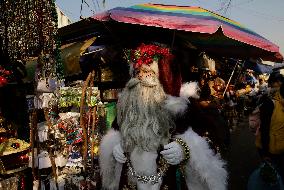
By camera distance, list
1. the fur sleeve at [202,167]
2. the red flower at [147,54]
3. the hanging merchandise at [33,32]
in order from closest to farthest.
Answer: the fur sleeve at [202,167], the red flower at [147,54], the hanging merchandise at [33,32]

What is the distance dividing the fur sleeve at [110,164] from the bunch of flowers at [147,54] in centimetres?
84

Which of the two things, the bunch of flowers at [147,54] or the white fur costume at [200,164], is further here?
the bunch of flowers at [147,54]

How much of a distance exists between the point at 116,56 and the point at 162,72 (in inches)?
77.4

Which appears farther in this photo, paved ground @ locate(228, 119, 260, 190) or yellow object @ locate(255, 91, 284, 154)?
paved ground @ locate(228, 119, 260, 190)

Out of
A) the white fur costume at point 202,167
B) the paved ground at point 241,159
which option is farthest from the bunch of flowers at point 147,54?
the paved ground at point 241,159

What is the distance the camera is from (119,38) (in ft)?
15.4

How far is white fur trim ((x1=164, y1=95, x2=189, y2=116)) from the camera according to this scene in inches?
135

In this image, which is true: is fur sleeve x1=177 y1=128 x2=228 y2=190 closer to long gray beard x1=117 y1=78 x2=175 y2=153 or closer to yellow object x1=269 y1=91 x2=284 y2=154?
long gray beard x1=117 y1=78 x2=175 y2=153

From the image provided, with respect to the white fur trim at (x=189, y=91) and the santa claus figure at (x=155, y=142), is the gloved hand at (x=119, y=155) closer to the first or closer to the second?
the santa claus figure at (x=155, y=142)

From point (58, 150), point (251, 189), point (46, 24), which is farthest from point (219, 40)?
point (58, 150)

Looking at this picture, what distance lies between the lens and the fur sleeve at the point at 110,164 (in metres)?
3.72

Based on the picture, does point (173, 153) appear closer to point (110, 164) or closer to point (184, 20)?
point (110, 164)

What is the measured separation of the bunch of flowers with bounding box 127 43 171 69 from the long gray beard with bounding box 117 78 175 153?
0.19m

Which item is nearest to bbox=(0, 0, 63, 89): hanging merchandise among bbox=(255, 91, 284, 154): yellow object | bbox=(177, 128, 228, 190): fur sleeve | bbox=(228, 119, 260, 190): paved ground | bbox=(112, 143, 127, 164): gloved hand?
bbox=(112, 143, 127, 164): gloved hand
